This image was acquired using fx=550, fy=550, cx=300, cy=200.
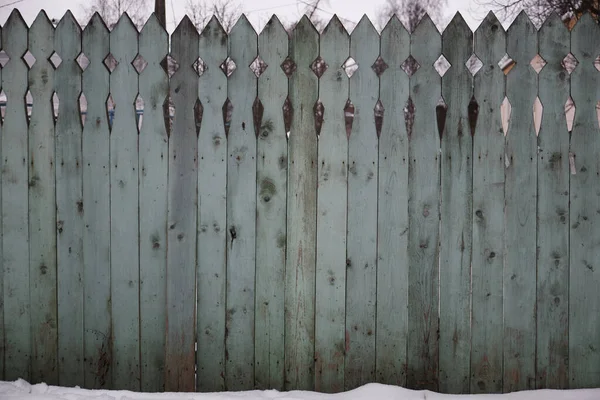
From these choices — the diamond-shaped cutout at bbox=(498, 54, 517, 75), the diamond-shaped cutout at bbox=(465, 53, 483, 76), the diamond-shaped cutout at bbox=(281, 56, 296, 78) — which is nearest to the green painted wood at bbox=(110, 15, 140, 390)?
the diamond-shaped cutout at bbox=(281, 56, 296, 78)

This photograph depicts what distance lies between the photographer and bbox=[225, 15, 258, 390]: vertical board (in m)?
2.83

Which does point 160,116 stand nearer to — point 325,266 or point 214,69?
point 214,69

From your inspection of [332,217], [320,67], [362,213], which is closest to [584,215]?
[362,213]

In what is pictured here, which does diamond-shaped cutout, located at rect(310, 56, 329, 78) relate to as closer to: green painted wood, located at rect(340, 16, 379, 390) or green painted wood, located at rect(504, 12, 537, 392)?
green painted wood, located at rect(340, 16, 379, 390)

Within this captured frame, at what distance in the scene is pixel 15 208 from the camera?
9.57 feet

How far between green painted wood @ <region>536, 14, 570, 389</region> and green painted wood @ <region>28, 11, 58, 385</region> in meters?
2.55

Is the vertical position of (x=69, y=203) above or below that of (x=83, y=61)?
below

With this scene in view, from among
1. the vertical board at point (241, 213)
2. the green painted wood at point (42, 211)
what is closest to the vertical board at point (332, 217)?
the vertical board at point (241, 213)

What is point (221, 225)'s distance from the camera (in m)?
2.86

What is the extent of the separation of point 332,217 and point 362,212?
16 centimetres

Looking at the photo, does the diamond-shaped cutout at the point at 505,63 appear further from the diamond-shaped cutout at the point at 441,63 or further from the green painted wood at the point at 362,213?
the green painted wood at the point at 362,213

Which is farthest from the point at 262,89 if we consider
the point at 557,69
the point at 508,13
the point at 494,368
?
the point at 508,13

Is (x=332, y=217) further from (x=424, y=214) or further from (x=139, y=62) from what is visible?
(x=139, y=62)

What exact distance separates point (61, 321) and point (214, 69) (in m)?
1.57
